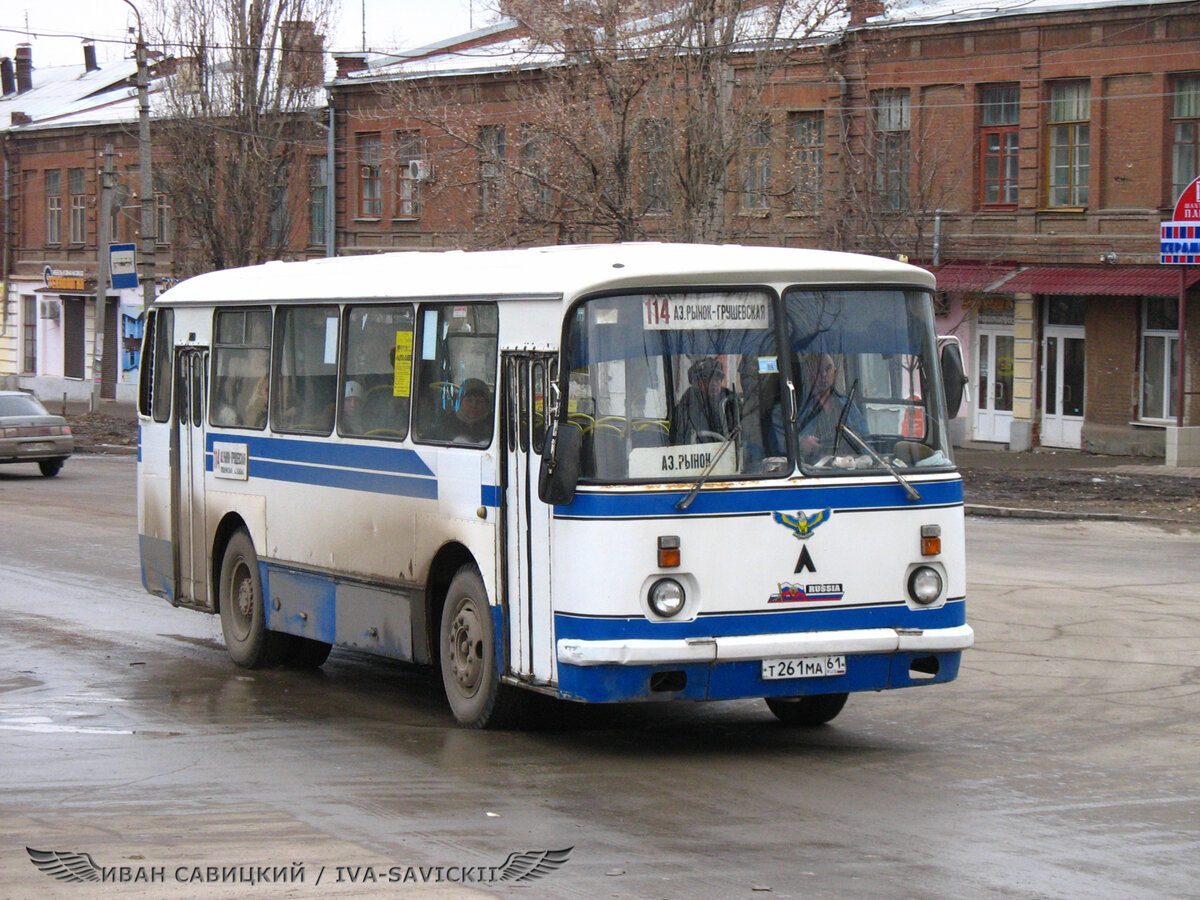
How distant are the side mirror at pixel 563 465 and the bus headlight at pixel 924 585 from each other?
1782 mm

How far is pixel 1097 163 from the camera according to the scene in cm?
3294

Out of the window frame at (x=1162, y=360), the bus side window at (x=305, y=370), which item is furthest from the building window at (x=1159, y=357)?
the bus side window at (x=305, y=370)

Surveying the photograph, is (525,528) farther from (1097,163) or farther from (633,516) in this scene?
(1097,163)

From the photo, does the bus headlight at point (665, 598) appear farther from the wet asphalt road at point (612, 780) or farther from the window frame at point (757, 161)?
the window frame at point (757, 161)

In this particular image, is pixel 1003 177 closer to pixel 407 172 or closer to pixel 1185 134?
pixel 1185 134

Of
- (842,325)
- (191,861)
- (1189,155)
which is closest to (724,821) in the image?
(191,861)

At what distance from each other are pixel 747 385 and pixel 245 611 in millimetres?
5001

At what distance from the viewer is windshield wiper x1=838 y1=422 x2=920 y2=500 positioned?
8.69 metres

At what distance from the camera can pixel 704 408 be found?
27.7ft

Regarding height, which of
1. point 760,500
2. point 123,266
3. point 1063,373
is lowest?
point 1063,373

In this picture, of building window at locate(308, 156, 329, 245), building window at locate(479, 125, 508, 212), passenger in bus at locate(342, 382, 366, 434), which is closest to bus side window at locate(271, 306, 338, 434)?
passenger in bus at locate(342, 382, 366, 434)

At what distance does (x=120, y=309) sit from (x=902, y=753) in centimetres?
5078

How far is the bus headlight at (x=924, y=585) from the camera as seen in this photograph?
28.6ft

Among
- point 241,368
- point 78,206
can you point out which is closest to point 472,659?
point 241,368
